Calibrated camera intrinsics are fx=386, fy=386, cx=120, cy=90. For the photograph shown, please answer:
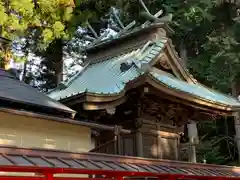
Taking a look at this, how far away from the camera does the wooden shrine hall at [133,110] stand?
6562 millimetres

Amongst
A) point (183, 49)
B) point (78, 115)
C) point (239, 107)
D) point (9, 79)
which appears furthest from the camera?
point (183, 49)

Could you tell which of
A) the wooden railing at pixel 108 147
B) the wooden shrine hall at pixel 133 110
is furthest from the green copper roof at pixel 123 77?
the wooden railing at pixel 108 147

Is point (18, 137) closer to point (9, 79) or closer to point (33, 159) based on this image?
point (9, 79)

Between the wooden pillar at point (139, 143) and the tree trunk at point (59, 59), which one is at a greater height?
the tree trunk at point (59, 59)

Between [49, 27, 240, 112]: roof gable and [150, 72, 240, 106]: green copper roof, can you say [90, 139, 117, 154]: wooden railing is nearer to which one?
[49, 27, 240, 112]: roof gable

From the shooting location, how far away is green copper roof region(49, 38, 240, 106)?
32.6 feet

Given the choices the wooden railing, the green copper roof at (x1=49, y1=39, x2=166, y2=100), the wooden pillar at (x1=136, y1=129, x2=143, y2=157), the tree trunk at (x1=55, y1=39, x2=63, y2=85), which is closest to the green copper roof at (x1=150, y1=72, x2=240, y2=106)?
the green copper roof at (x1=49, y1=39, x2=166, y2=100)

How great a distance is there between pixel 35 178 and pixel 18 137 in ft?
7.45

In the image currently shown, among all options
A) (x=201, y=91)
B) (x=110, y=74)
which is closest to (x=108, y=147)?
(x=110, y=74)

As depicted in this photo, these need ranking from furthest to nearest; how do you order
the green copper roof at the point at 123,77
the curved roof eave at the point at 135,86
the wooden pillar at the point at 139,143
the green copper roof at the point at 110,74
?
the wooden pillar at the point at 139,143 < the green copper roof at the point at 123,77 < the green copper roof at the point at 110,74 < the curved roof eave at the point at 135,86

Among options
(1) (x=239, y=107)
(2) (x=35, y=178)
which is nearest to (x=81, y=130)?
(2) (x=35, y=178)

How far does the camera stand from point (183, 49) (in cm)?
1956

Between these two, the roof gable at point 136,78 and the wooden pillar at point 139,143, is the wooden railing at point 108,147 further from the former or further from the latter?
the roof gable at point 136,78

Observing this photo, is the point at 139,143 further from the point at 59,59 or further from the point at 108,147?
the point at 59,59
